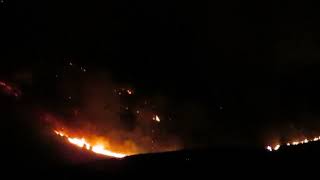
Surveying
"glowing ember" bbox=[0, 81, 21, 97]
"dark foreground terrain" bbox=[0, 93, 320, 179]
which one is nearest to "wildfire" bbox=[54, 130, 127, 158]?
"glowing ember" bbox=[0, 81, 21, 97]

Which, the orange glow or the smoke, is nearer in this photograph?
the orange glow

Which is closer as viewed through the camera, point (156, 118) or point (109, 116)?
point (109, 116)

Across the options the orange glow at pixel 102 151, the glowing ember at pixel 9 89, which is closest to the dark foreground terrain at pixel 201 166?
the orange glow at pixel 102 151

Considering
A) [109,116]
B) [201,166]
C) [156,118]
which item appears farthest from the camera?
[156,118]

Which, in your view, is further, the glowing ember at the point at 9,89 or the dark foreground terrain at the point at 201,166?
the glowing ember at the point at 9,89

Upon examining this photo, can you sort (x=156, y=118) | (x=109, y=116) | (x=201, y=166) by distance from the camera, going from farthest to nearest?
(x=156, y=118) → (x=109, y=116) → (x=201, y=166)

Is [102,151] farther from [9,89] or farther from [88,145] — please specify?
[9,89]

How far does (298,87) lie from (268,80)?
23.8 inches

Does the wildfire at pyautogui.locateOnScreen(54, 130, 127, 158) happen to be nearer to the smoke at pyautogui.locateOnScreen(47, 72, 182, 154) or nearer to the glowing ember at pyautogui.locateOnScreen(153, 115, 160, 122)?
the smoke at pyautogui.locateOnScreen(47, 72, 182, 154)

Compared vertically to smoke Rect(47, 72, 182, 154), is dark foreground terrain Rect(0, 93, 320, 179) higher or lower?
lower

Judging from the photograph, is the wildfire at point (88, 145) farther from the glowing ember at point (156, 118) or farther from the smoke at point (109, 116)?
the glowing ember at point (156, 118)

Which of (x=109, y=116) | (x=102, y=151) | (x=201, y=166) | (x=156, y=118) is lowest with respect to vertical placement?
(x=201, y=166)

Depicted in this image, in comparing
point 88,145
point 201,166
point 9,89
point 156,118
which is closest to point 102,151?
point 88,145

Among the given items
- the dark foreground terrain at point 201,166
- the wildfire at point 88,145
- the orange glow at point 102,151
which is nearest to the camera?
the dark foreground terrain at point 201,166
